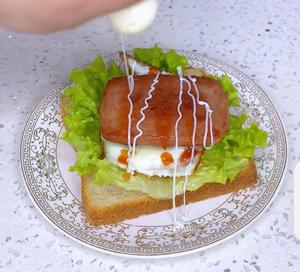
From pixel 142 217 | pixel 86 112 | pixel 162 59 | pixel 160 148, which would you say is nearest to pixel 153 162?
pixel 160 148

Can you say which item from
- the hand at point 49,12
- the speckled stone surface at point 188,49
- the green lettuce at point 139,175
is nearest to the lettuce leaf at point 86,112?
the green lettuce at point 139,175

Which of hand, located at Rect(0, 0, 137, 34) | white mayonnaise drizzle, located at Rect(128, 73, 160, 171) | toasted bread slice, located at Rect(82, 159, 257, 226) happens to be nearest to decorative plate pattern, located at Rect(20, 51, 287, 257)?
toasted bread slice, located at Rect(82, 159, 257, 226)

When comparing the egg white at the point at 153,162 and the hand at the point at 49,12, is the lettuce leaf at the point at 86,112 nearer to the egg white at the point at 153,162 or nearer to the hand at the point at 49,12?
the egg white at the point at 153,162

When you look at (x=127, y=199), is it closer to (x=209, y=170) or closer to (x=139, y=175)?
(x=139, y=175)

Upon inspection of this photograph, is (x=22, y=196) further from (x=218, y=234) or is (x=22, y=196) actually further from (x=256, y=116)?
(x=256, y=116)

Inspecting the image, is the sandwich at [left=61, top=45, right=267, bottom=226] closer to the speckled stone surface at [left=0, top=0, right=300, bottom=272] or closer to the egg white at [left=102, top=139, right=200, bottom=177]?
the egg white at [left=102, top=139, right=200, bottom=177]

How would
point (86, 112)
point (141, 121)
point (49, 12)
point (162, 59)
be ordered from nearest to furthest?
point (49, 12)
point (141, 121)
point (86, 112)
point (162, 59)

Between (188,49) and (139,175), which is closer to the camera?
(139,175)
